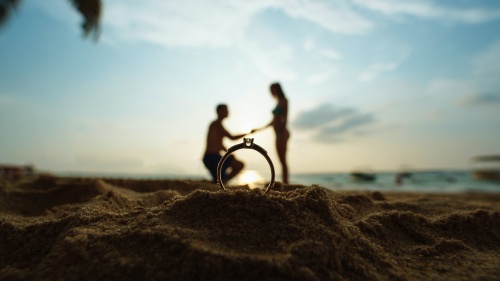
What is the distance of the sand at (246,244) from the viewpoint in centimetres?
170

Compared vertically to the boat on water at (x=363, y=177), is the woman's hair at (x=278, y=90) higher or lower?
higher

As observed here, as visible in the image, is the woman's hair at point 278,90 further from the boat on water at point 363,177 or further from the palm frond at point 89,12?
the boat on water at point 363,177

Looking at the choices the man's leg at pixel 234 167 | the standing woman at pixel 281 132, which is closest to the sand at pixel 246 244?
the standing woman at pixel 281 132

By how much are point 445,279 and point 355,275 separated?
0.67 metres

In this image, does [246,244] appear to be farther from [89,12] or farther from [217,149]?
[89,12]

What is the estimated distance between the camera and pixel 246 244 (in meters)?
1.94

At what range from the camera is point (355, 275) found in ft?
6.00

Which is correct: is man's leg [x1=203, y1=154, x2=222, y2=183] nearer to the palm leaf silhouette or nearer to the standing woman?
the standing woman

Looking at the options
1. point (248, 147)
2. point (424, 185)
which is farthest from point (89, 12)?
point (424, 185)

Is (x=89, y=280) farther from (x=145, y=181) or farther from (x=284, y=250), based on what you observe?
(x=145, y=181)

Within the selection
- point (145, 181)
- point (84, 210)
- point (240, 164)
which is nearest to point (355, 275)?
point (84, 210)

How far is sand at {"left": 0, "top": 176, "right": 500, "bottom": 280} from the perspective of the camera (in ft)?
5.59

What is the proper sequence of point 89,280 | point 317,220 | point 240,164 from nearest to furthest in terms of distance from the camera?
point 89,280
point 317,220
point 240,164

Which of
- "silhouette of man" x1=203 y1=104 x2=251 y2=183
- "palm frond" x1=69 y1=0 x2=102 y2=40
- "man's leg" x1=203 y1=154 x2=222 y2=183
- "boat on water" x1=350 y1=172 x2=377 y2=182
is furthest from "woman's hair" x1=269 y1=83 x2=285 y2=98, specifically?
"boat on water" x1=350 y1=172 x2=377 y2=182
